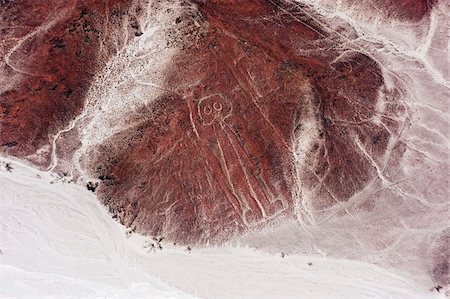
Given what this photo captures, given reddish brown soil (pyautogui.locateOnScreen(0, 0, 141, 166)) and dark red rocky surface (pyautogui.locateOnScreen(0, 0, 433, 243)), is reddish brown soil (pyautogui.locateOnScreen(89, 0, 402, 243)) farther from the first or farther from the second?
reddish brown soil (pyautogui.locateOnScreen(0, 0, 141, 166))

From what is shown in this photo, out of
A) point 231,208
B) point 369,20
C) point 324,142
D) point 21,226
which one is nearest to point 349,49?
point 369,20

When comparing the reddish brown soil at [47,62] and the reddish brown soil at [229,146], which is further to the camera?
the reddish brown soil at [47,62]

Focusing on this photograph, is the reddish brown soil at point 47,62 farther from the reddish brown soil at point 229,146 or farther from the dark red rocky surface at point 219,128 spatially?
Result: the reddish brown soil at point 229,146

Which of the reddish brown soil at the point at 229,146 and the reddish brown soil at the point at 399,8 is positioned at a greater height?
the reddish brown soil at the point at 399,8

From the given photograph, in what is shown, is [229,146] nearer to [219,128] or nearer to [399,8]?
[219,128]

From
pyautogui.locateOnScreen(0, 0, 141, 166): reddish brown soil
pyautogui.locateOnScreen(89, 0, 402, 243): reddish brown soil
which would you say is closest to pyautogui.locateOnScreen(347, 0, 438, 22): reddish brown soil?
pyautogui.locateOnScreen(89, 0, 402, 243): reddish brown soil

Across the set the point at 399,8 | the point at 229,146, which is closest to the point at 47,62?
the point at 229,146

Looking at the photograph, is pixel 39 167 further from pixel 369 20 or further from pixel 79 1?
pixel 369 20

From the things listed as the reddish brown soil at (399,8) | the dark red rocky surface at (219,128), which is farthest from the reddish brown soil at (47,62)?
the reddish brown soil at (399,8)
